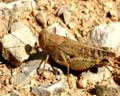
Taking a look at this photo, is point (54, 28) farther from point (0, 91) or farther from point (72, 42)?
point (0, 91)

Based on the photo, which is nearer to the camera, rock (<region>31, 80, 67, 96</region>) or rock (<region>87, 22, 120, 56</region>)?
rock (<region>31, 80, 67, 96</region>)

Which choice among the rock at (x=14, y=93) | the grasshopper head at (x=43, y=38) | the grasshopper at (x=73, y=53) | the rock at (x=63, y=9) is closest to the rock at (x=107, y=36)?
the grasshopper at (x=73, y=53)

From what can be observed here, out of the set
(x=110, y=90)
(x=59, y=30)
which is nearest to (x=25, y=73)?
(x=59, y=30)

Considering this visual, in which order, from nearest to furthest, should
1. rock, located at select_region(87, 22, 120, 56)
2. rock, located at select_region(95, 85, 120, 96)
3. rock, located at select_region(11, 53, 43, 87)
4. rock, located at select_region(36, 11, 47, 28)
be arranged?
rock, located at select_region(95, 85, 120, 96) → rock, located at select_region(11, 53, 43, 87) → rock, located at select_region(87, 22, 120, 56) → rock, located at select_region(36, 11, 47, 28)

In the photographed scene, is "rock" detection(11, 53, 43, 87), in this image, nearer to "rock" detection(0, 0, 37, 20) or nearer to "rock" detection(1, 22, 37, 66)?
"rock" detection(1, 22, 37, 66)

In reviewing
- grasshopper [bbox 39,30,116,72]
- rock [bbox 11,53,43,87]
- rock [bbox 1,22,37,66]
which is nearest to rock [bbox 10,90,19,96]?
rock [bbox 11,53,43,87]

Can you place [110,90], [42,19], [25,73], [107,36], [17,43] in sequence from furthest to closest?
[42,19] < [107,36] < [17,43] < [25,73] < [110,90]

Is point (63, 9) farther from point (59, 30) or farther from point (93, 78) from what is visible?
point (93, 78)
